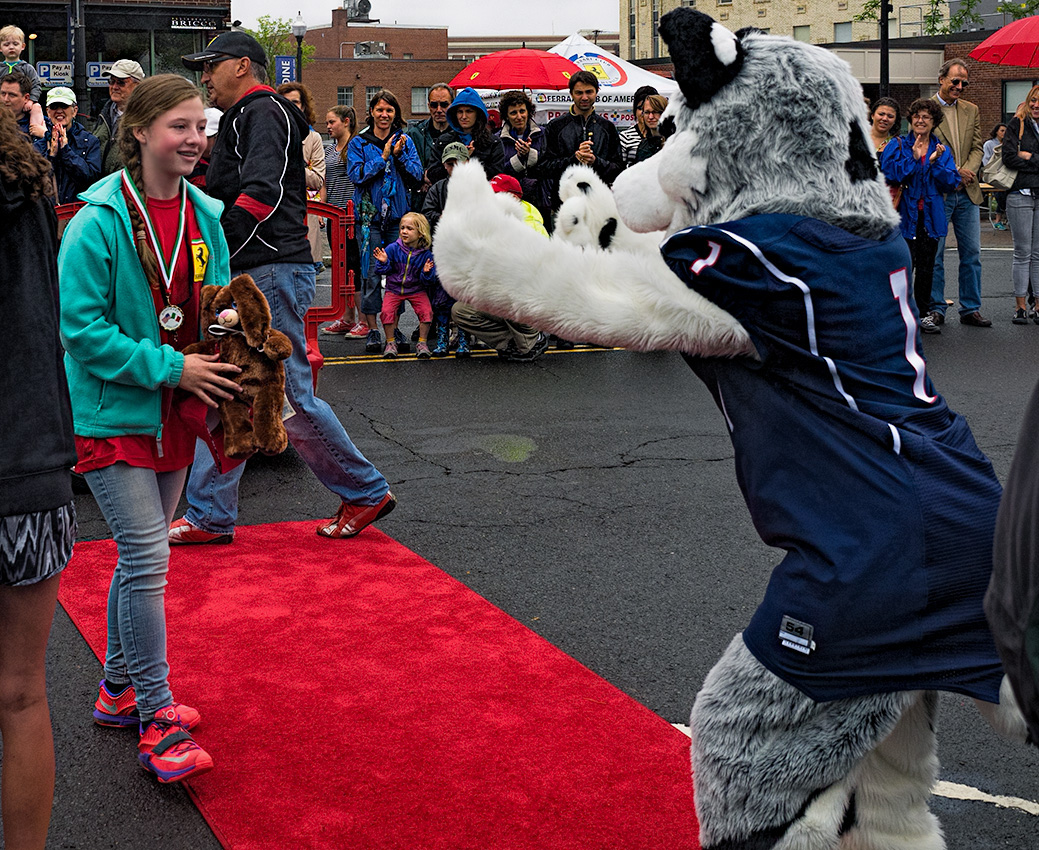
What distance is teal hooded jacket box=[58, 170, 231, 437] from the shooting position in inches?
125

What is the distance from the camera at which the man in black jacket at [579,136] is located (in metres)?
10.9

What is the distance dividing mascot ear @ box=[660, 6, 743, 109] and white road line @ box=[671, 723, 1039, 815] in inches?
78.3

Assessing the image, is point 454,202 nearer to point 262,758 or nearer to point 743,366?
point 743,366

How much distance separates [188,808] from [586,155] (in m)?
8.31

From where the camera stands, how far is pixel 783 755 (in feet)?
7.11

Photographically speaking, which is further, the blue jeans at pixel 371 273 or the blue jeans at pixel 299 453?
the blue jeans at pixel 371 273

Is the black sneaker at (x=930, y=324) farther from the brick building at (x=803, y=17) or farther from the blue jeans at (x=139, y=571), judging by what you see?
the brick building at (x=803, y=17)

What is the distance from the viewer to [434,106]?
11.4m

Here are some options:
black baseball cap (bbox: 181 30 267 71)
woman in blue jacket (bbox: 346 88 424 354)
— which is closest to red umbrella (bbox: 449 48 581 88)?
woman in blue jacket (bbox: 346 88 424 354)

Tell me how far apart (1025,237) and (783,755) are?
35.7ft

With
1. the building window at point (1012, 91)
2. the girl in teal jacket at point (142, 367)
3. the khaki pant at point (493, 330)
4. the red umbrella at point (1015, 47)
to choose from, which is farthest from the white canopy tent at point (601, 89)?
the building window at point (1012, 91)

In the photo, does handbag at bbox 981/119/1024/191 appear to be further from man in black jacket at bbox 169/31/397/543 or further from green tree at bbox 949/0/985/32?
green tree at bbox 949/0/985/32

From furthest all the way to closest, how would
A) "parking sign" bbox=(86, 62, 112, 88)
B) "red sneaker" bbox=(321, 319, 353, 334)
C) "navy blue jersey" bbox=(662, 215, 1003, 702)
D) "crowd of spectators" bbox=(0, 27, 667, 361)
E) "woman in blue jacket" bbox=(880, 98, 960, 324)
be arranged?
"parking sign" bbox=(86, 62, 112, 88) → "red sneaker" bbox=(321, 319, 353, 334) → "woman in blue jacket" bbox=(880, 98, 960, 324) → "crowd of spectators" bbox=(0, 27, 667, 361) → "navy blue jersey" bbox=(662, 215, 1003, 702)

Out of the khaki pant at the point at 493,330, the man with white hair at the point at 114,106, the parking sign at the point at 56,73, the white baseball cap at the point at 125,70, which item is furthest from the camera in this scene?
the parking sign at the point at 56,73
